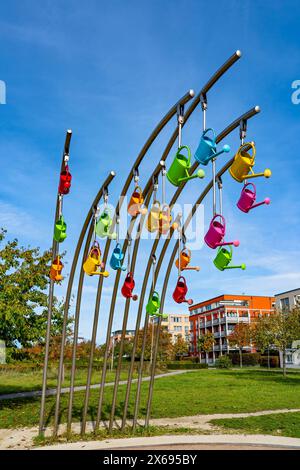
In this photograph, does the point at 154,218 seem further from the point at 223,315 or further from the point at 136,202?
the point at 223,315

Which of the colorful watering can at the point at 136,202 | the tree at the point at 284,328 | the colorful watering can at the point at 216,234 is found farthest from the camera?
the tree at the point at 284,328

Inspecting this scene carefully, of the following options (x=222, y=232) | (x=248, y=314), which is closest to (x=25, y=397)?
(x=222, y=232)

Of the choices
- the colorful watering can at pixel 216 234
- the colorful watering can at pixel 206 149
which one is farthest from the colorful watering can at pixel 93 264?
the colorful watering can at pixel 206 149

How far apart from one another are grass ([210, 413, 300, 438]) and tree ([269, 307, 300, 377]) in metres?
17.5

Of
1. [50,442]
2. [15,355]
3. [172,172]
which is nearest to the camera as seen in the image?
[172,172]

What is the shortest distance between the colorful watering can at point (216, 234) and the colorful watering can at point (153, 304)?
85.3 inches

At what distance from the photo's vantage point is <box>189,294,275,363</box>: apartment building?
7131 centimetres

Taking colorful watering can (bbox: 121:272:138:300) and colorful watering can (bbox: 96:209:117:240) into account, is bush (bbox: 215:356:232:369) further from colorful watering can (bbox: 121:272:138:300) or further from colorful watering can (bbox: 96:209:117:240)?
colorful watering can (bbox: 96:209:117:240)

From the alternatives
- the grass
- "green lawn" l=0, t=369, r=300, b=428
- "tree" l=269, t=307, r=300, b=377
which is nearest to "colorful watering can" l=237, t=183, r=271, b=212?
the grass

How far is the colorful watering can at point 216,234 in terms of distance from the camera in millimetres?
5250

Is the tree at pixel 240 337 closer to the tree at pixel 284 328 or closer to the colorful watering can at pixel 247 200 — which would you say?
the tree at pixel 284 328
